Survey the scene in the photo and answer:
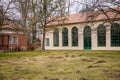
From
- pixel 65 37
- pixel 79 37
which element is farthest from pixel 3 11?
pixel 65 37

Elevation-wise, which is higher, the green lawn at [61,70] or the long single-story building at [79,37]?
the long single-story building at [79,37]

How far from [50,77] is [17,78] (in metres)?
1.66

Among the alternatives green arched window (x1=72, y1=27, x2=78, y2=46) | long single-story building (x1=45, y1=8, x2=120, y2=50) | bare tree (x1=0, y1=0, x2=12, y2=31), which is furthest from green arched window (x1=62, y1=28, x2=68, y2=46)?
bare tree (x1=0, y1=0, x2=12, y2=31)

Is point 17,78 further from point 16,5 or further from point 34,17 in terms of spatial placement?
point 34,17

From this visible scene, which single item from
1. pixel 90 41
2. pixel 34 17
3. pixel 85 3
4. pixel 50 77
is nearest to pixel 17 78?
pixel 50 77

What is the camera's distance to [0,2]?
27.1 m

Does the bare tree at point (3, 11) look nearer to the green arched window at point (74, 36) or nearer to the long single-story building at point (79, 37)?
the long single-story building at point (79, 37)

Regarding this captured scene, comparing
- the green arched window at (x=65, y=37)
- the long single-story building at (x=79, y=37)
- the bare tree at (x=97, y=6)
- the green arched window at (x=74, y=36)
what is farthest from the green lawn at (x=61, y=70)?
the green arched window at (x=65, y=37)

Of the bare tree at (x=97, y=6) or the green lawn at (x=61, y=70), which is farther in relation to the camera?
the bare tree at (x=97, y=6)

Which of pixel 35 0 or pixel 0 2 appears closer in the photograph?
pixel 0 2

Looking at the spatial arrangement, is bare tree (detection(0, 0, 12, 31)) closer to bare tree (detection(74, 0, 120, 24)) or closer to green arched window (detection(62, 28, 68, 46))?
bare tree (detection(74, 0, 120, 24))

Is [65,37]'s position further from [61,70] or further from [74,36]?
[61,70]

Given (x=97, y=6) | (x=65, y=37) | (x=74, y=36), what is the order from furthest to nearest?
(x=65, y=37), (x=74, y=36), (x=97, y=6)

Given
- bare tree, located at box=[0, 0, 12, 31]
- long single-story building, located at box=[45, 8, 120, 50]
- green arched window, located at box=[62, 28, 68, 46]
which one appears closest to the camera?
bare tree, located at box=[0, 0, 12, 31]
